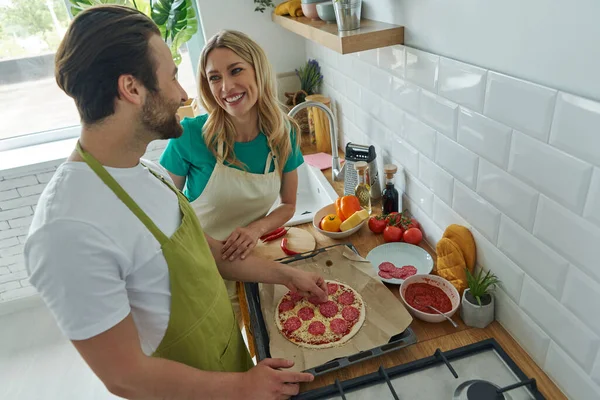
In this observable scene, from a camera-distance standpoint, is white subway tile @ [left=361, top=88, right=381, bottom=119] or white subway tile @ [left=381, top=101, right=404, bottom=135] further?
white subway tile @ [left=361, top=88, right=381, bottom=119]

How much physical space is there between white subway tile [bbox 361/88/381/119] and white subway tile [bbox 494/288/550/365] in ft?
2.62

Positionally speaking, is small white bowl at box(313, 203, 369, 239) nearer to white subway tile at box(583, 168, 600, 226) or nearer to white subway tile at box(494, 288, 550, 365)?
white subway tile at box(494, 288, 550, 365)

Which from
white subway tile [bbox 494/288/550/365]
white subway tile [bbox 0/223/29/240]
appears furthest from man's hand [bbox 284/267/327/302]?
white subway tile [bbox 0/223/29/240]

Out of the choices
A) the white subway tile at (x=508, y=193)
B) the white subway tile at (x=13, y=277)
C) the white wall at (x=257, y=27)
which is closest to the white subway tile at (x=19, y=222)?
the white subway tile at (x=13, y=277)

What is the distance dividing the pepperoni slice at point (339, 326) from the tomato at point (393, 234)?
0.41 m

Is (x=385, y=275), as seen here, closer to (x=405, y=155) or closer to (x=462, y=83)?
(x=405, y=155)

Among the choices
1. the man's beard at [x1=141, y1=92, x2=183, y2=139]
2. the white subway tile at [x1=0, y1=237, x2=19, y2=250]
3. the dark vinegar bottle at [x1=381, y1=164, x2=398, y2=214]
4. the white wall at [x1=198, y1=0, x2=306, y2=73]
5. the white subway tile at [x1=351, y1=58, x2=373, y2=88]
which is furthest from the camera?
the white subway tile at [x1=0, y1=237, x2=19, y2=250]

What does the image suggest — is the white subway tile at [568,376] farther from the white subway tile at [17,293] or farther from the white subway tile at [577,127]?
the white subway tile at [17,293]

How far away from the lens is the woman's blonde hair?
1313 mm

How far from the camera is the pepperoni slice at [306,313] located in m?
1.09

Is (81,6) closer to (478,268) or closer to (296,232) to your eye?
(296,232)

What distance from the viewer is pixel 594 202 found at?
0.70 metres

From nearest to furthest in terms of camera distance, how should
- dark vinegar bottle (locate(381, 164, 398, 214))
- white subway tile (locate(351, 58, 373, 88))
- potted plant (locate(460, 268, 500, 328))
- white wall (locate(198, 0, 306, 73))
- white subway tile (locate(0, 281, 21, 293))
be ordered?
potted plant (locate(460, 268, 500, 328)), dark vinegar bottle (locate(381, 164, 398, 214)), white subway tile (locate(351, 58, 373, 88)), white wall (locate(198, 0, 306, 73)), white subway tile (locate(0, 281, 21, 293))

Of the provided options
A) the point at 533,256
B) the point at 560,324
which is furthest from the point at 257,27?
the point at 560,324
